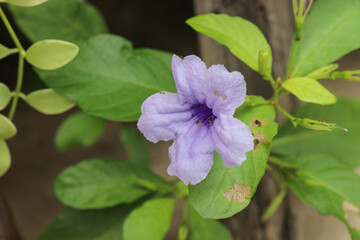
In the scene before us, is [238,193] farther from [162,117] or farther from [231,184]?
[162,117]

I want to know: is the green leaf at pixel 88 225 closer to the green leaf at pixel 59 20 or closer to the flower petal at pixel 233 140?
the green leaf at pixel 59 20

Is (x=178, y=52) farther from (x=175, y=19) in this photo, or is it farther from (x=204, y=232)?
(x=204, y=232)

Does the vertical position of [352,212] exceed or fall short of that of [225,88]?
it falls short

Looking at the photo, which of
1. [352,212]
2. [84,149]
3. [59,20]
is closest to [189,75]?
[352,212]

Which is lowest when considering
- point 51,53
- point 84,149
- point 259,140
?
point 84,149

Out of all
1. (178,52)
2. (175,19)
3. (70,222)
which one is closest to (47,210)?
(70,222)
